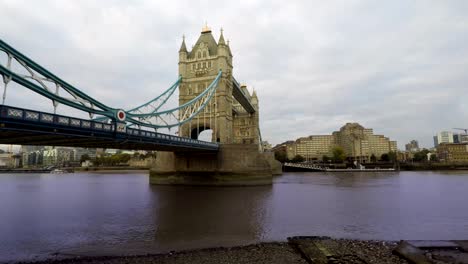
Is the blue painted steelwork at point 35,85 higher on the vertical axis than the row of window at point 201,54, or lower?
lower

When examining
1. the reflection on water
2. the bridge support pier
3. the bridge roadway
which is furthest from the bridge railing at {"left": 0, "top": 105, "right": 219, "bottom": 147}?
the bridge support pier

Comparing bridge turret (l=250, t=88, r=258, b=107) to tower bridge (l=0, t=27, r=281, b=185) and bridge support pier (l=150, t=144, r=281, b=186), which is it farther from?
bridge support pier (l=150, t=144, r=281, b=186)

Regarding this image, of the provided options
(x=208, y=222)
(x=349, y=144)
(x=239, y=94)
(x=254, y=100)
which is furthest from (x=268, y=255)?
(x=349, y=144)

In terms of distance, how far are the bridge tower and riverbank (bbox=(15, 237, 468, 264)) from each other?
31.4m

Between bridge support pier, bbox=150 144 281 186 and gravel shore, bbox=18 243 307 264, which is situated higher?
bridge support pier, bbox=150 144 281 186

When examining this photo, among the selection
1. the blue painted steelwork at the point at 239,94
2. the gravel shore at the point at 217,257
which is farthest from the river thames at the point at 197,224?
the blue painted steelwork at the point at 239,94

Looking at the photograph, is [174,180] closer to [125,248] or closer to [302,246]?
[125,248]

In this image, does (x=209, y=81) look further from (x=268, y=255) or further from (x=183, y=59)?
(x=268, y=255)

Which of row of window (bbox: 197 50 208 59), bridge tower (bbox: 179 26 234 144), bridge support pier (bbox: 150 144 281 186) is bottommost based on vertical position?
bridge support pier (bbox: 150 144 281 186)

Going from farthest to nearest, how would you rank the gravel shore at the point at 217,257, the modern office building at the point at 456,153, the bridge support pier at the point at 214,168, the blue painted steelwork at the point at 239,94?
the modern office building at the point at 456,153 → the blue painted steelwork at the point at 239,94 → the bridge support pier at the point at 214,168 → the gravel shore at the point at 217,257

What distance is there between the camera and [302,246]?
9.55 metres

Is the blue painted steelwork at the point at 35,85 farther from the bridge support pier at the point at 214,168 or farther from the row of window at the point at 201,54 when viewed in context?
the row of window at the point at 201,54

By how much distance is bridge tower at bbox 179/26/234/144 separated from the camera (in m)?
41.8

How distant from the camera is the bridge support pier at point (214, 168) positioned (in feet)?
115
